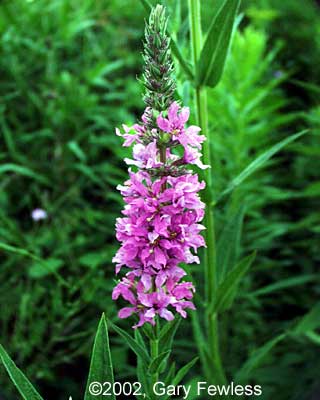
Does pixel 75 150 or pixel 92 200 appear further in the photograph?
pixel 92 200

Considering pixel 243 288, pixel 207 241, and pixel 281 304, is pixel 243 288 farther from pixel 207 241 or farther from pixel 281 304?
pixel 207 241

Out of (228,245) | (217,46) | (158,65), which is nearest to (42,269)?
(228,245)

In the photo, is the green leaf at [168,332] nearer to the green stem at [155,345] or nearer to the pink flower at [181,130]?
the green stem at [155,345]

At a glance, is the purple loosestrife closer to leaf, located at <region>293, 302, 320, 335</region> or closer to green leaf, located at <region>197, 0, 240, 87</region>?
green leaf, located at <region>197, 0, 240, 87</region>

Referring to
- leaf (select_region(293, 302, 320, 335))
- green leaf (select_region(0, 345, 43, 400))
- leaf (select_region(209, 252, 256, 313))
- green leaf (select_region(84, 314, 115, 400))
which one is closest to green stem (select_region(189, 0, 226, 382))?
leaf (select_region(209, 252, 256, 313))

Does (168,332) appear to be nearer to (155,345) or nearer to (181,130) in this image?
(155,345)

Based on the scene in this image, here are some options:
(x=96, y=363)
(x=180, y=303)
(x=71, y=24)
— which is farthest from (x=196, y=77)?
(x=71, y=24)
